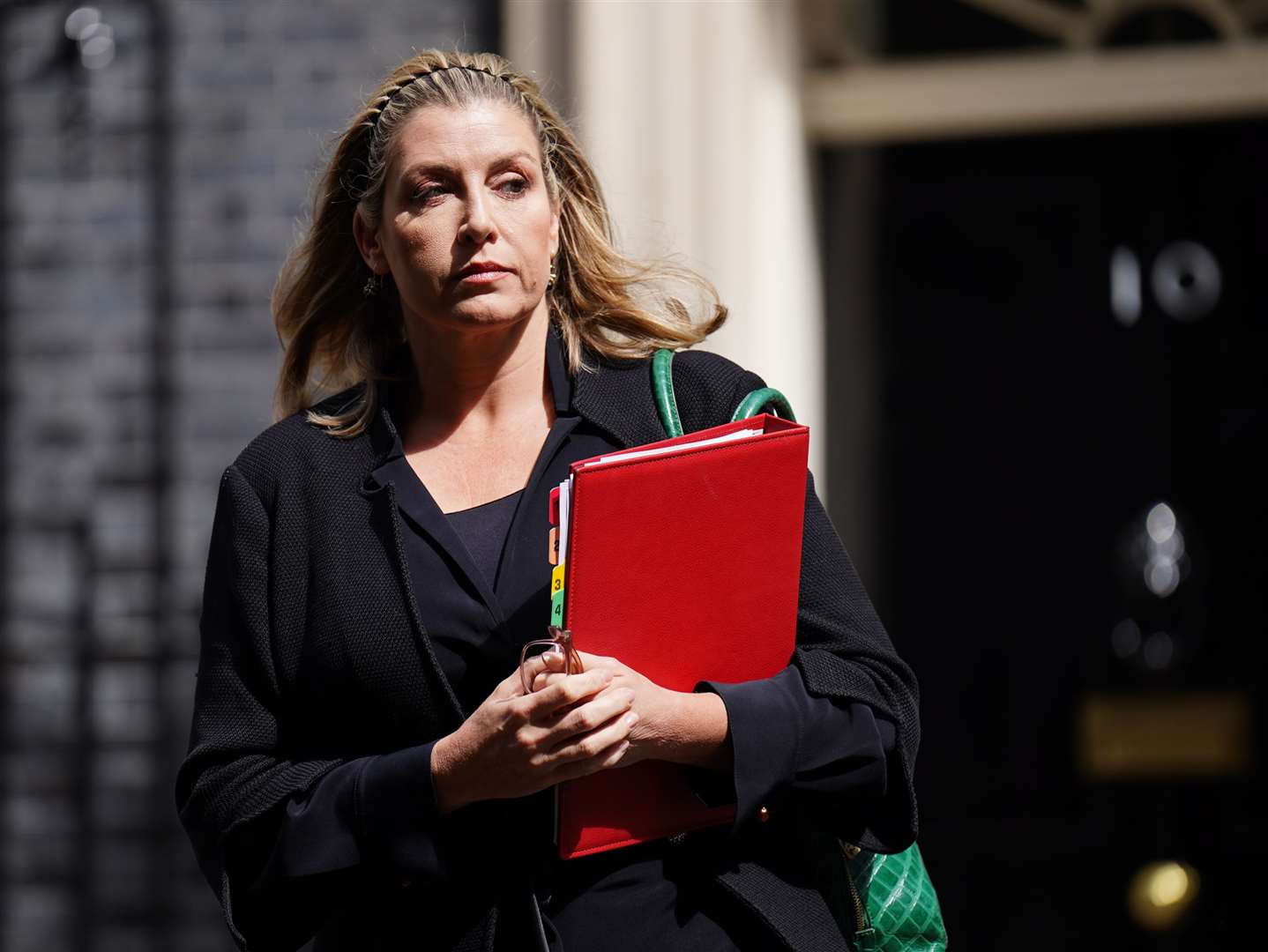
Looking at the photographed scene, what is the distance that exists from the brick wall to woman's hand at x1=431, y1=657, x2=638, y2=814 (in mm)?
2745

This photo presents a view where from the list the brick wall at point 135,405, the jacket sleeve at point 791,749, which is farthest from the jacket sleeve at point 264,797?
the brick wall at point 135,405

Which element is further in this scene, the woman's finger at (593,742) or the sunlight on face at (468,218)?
the sunlight on face at (468,218)

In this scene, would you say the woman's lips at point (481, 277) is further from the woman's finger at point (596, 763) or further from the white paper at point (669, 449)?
the woman's finger at point (596, 763)

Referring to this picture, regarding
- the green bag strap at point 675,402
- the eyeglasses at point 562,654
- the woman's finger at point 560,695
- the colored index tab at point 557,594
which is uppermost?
the green bag strap at point 675,402

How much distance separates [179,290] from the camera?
4.40m

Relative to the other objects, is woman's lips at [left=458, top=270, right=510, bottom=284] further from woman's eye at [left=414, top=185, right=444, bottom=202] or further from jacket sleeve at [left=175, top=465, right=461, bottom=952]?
jacket sleeve at [left=175, top=465, right=461, bottom=952]

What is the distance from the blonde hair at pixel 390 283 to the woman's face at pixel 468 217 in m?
0.04

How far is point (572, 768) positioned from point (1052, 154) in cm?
337

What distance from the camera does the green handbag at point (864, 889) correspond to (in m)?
1.99

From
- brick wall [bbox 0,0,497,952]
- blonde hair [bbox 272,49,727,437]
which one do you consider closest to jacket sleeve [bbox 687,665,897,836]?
blonde hair [bbox 272,49,727,437]

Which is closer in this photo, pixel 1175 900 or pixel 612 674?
A: pixel 612 674

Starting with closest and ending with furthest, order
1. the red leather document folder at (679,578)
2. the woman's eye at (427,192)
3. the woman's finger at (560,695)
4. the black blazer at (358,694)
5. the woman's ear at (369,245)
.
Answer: the woman's finger at (560,695) → the red leather document folder at (679,578) → the black blazer at (358,694) → the woman's eye at (427,192) → the woman's ear at (369,245)

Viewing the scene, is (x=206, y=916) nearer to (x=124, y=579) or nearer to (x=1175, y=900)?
(x=124, y=579)

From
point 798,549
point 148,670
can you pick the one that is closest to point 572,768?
point 798,549
